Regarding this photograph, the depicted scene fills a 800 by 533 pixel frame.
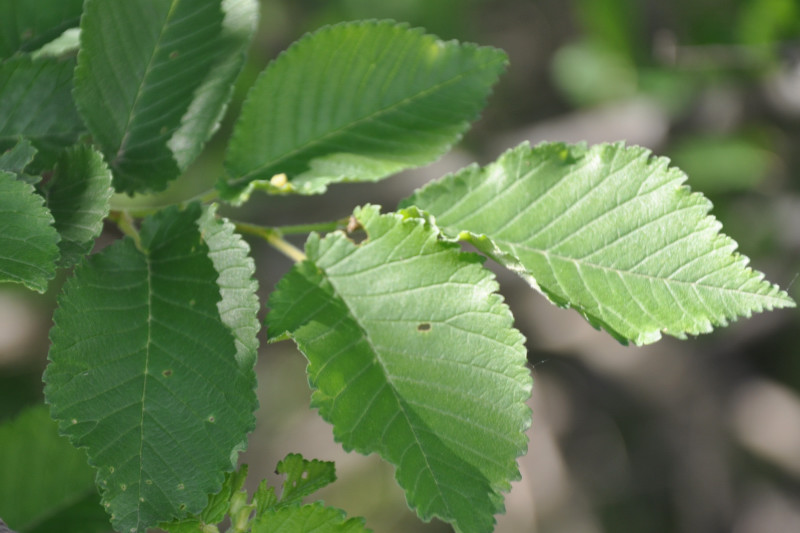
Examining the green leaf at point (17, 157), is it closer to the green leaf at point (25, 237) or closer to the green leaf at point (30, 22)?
the green leaf at point (25, 237)

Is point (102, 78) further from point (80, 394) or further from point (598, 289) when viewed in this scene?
point (598, 289)

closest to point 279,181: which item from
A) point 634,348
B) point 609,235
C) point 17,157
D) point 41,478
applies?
point 17,157


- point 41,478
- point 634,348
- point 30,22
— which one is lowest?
point 634,348

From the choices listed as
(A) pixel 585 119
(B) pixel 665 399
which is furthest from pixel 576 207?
(B) pixel 665 399

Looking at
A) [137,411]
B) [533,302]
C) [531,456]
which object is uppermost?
[137,411]

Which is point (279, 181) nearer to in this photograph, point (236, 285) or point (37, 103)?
point (236, 285)

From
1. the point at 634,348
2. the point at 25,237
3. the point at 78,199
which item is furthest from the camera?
the point at 634,348

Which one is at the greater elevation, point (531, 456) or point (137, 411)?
point (137, 411)

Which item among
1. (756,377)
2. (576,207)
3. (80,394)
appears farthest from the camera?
(756,377)
